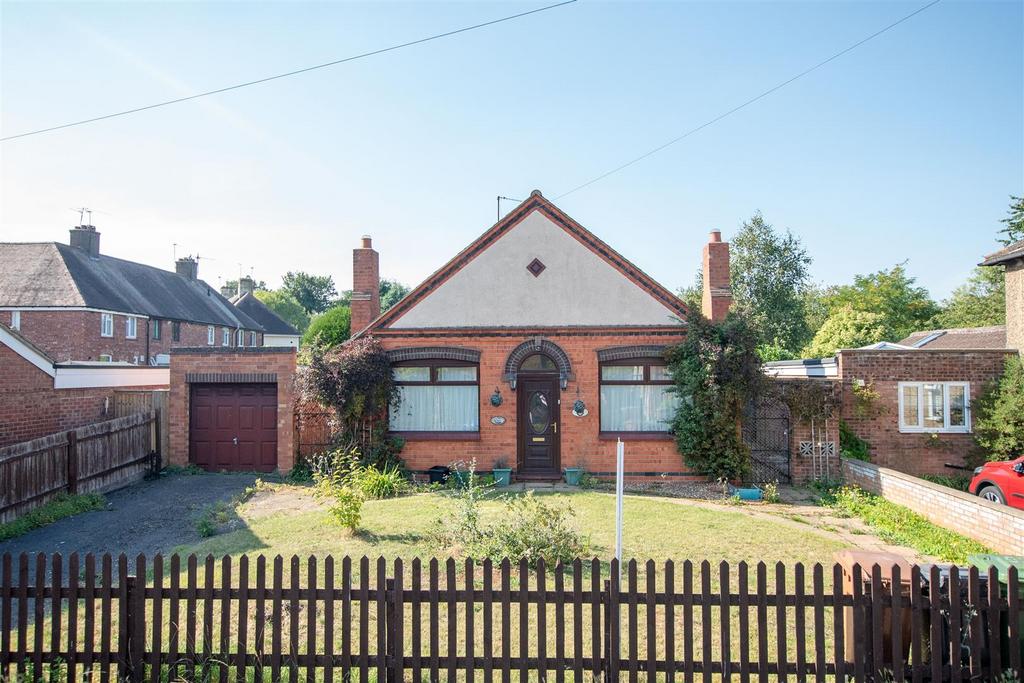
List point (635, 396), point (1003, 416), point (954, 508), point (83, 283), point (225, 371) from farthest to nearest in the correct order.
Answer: point (83, 283), point (225, 371), point (635, 396), point (1003, 416), point (954, 508)

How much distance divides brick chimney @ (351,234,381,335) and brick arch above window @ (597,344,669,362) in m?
5.84

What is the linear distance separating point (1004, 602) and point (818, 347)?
3074 centimetres

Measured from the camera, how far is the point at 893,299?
46.0 meters

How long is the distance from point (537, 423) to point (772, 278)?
29.6 meters

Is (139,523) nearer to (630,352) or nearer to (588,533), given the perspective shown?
(588,533)

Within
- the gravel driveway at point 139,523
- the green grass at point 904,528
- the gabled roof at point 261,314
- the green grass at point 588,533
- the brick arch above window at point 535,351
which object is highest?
the gabled roof at point 261,314

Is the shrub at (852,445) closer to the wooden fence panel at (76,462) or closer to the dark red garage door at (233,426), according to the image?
the dark red garage door at (233,426)

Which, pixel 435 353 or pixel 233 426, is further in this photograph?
pixel 233 426

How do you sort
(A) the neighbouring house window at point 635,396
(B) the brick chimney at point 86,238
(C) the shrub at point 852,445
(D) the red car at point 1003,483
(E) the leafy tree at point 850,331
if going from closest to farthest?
(D) the red car at point 1003,483 < (A) the neighbouring house window at point 635,396 < (C) the shrub at point 852,445 < (E) the leafy tree at point 850,331 < (B) the brick chimney at point 86,238

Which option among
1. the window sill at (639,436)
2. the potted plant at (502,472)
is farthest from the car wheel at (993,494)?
the potted plant at (502,472)

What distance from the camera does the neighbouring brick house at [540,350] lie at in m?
15.0

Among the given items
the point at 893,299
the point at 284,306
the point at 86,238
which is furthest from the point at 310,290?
the point at 893,299

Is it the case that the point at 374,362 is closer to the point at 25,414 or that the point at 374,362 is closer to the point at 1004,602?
the point at 25,414

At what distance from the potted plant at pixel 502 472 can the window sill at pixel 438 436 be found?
0.77m
